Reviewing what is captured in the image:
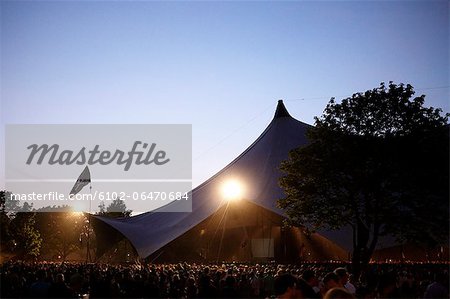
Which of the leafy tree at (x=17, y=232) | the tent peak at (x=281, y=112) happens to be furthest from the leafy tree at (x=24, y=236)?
the tent peak at (x=281, y=112)

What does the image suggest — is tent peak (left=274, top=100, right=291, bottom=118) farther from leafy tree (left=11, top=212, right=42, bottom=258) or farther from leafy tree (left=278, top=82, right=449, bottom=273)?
leafy tree (left=11, top=212, right=42, bottom=258)

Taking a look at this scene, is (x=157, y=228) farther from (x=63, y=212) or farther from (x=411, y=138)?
(x=63, y=212)

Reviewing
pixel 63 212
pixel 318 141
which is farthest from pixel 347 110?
pixel 63 212

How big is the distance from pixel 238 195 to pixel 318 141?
686cm

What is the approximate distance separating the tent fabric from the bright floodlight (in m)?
0.35

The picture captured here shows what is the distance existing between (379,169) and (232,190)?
925 centimetres

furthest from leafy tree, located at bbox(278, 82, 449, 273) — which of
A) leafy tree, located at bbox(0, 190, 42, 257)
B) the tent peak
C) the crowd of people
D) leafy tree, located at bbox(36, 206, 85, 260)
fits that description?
leafy tree, located at bbox(36, 206, 85, 260)

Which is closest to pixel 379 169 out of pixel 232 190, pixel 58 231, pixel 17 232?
pixel 232 190

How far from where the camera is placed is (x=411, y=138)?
724 inches

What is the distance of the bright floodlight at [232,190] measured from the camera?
992 inches

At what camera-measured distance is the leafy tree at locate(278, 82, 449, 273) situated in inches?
717

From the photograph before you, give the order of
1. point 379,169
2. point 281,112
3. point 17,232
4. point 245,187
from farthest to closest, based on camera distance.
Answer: point 17,232 → point 281,112 → point 245,187 → point 379,169

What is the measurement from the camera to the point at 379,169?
60.8 feet

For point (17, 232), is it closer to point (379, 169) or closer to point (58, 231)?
point (58, 231)
